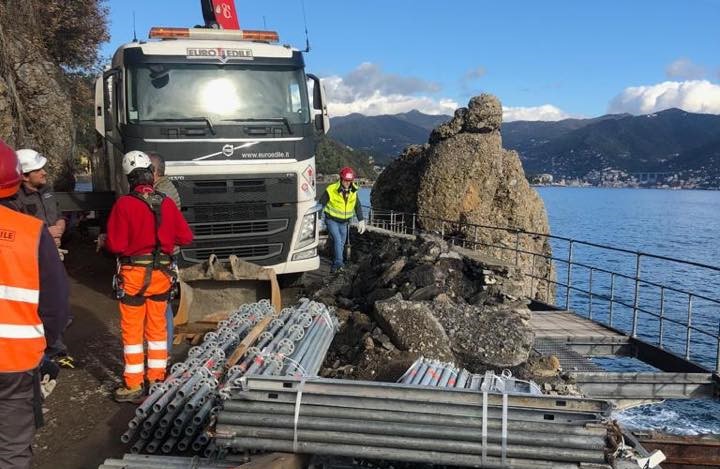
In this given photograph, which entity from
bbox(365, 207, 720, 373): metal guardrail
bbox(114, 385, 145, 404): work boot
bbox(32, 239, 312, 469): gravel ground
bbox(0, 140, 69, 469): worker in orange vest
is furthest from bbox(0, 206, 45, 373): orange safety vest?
bbox(365, 207, 720, 373): metal guardrail

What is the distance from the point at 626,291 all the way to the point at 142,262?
95.5ft

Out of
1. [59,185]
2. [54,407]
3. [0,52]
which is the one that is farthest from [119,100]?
[59,185]

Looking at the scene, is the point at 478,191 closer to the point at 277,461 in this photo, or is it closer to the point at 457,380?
the point at 457,380

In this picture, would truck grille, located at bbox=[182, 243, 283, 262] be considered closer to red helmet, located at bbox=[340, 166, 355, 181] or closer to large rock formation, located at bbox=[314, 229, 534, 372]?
large rock formation, located at bbox=[314, 229, 534, 372]

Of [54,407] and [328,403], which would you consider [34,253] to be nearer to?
[328,403]

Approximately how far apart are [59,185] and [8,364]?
12.7m

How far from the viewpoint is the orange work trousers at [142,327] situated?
16.3ft

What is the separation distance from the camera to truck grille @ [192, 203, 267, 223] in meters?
7.47

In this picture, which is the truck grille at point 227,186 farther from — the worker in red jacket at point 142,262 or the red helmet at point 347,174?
the red helmet at point 347,174

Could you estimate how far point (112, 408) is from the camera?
5156 millimetres

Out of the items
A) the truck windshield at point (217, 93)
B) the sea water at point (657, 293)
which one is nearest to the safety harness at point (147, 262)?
the truck windshield at point (217, 93)

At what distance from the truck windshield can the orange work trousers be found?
9.61 ft

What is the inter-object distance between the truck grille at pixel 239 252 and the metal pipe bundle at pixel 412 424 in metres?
4.09

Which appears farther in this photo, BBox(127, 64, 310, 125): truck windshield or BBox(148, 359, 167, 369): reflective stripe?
BBox(127, 64, 310, 125): truck windshield
